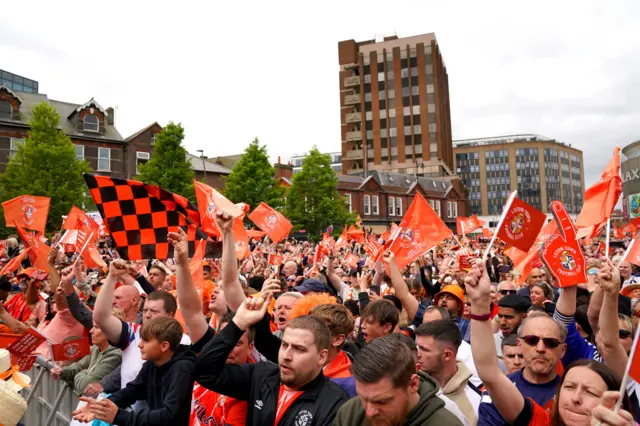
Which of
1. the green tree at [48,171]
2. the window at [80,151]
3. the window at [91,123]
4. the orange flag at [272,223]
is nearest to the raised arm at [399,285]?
the orange flag at [272,223]

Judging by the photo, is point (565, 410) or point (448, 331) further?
point (448, 331)

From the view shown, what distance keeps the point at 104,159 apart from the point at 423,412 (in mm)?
46044

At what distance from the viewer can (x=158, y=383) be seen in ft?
13.2

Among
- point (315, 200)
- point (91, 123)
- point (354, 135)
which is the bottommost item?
point (315, 200)

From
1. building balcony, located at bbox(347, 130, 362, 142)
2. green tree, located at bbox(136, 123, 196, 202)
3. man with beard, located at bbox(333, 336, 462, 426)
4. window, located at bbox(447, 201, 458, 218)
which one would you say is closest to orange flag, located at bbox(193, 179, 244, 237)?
man with beard, located at bbox(333, 336, 462, 426)

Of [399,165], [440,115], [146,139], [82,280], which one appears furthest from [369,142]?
[82,280]

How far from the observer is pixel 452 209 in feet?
258

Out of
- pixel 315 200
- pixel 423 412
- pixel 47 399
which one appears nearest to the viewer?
pixel 423 412

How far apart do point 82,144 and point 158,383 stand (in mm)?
43843

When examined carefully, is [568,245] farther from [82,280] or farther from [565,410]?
[82,280]

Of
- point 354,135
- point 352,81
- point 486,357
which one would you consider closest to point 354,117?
point 354,135

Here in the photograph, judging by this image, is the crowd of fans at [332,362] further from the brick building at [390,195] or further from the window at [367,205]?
the window at [367,205]

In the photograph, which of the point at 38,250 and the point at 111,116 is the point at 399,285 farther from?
the point at 111,116

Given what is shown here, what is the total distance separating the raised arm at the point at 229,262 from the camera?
4.12 metres
